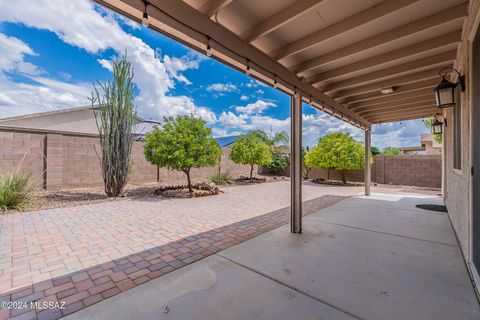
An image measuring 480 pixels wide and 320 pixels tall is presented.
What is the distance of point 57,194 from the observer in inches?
239

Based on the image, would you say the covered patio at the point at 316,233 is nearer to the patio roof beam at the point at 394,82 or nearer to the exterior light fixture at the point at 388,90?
the patio roof beam at the point at 394,82

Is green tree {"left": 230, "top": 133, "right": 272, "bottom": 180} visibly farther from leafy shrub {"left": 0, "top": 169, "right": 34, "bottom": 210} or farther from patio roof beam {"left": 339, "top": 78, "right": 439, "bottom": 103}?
leafy shrub {"left": 0, "top": 169, "right": 34, "bottom": 210}

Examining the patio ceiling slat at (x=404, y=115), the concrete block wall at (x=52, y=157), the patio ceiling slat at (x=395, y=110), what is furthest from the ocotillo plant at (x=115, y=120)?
the patio ceiling slat at (x=404, y=115)

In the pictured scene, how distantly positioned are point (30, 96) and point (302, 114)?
16.3 meters

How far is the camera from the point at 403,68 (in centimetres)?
335

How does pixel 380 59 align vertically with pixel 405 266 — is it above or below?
above

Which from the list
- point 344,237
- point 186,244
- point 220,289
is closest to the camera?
point 220,289

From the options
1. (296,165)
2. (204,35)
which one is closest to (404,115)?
(296,165)

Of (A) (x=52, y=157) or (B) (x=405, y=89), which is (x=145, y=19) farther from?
(A) (x=52, y=157)

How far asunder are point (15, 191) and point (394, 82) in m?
8.10

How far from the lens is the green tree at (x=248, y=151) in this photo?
10.4 meters

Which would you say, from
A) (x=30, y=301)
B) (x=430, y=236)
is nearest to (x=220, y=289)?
(x=30, y=301)

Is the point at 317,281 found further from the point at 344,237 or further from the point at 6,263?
the point at 6,263

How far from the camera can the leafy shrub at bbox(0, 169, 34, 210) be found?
454 centimetres
